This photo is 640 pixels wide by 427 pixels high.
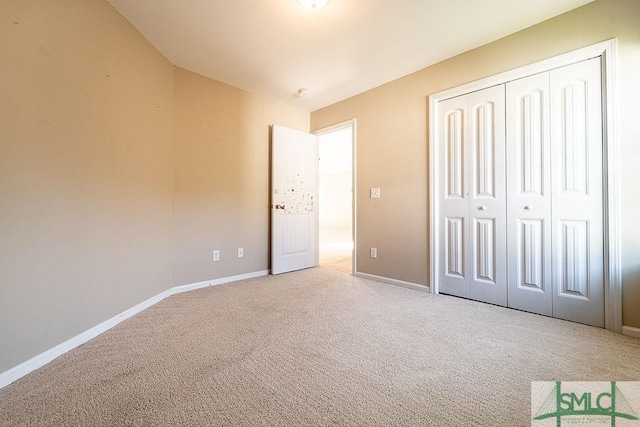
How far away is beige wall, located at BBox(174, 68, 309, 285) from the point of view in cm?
280

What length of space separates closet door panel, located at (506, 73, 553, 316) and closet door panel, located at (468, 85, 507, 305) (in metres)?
0.06

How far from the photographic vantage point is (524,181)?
2182 mm

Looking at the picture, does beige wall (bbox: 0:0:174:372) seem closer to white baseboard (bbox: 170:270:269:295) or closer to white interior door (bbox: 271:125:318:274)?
white baseboard (bbox: 170:270:269:295)

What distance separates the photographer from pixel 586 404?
1131 mm

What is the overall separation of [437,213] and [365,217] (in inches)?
36.5

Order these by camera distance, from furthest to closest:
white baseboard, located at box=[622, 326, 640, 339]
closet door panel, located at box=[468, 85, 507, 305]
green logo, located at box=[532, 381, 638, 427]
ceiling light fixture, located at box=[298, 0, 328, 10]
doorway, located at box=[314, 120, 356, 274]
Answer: doorway, located at box=[314, 120, 356, 274] → closet door panel, located at box=[468, 85, 507, 305] → ceiling light fixture, located at box=[298, 0, 328, 10] → white baseboard, located at box=[622, 326, 640, 339] → green logo, located at box=[532, 381, 638, 427]

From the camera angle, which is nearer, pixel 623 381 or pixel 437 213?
pixel 623 381

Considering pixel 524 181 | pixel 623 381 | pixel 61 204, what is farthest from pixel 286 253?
pixel 623 381

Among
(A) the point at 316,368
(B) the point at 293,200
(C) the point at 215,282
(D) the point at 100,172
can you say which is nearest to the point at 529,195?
(A) the point at 316,368

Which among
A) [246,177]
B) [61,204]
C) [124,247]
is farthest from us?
[246,177]

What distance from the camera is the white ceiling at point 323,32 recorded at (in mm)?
1922

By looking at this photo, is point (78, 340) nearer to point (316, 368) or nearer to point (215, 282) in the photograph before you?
point (215, 282)

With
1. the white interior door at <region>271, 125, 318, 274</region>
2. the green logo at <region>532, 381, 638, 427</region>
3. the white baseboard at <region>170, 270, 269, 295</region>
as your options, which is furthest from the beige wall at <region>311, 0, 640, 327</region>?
the white baseboard at <region>170, 270, 269, 295</region>

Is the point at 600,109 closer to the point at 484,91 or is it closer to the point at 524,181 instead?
the point at 524,181
